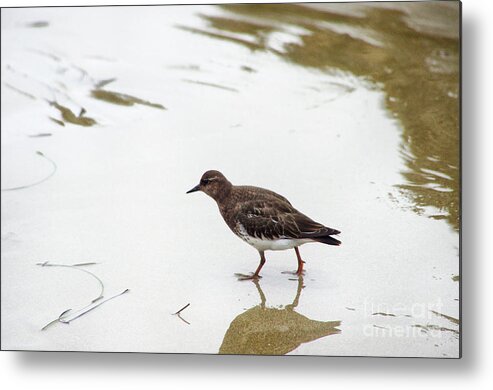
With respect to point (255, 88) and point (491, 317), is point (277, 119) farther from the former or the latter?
point (491, 317)

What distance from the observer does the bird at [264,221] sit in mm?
3137

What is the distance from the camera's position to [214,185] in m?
3.28

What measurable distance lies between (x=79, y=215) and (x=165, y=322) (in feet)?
1.96

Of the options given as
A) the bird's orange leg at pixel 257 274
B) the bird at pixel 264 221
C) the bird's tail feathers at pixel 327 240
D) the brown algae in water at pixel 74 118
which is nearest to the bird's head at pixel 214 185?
the bird at pixel 264 221

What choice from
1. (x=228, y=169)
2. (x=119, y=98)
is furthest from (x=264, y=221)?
(x=119, y=98)

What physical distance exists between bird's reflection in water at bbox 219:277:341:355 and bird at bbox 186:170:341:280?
180mm

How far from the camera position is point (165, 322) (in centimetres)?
320

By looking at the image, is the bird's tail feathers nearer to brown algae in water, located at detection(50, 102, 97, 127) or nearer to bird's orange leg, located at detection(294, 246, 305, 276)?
bird's orange leg, located at detection(294, 246, 305, 276)

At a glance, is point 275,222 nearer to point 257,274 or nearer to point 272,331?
point 257,274

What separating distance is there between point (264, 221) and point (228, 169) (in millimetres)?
346

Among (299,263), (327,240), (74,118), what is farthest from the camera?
(74,118)

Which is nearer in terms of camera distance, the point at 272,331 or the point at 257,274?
the point at 272,331

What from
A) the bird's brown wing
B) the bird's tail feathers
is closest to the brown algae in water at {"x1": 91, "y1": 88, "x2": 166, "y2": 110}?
the bird's brown wing

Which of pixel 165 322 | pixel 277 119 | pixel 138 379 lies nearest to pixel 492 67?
pixel 277 119
